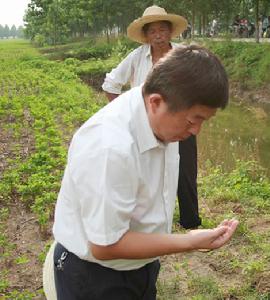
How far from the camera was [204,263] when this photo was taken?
3770 mm

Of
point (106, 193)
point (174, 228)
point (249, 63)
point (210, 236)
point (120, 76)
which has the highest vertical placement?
point (120, 76)

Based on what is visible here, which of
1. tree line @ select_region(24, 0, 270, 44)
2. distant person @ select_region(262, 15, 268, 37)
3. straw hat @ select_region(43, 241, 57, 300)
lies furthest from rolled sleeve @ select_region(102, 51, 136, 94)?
distant person @ select_region(262, 15, 268, 37)

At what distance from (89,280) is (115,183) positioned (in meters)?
0.43

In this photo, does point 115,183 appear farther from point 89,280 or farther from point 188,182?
point 188,182

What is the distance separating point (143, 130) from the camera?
146 centimetres

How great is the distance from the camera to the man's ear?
4.66 feet

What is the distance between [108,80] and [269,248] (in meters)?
1.84

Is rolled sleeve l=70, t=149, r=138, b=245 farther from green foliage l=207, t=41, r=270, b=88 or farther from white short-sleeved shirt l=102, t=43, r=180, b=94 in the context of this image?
green foliage l=207, t=41, r=270, b=88

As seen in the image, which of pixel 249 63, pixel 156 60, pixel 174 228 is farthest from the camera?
pixel 249 63

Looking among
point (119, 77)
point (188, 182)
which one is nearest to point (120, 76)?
point (119, 77)

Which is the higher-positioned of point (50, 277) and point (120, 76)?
point (120, 76)

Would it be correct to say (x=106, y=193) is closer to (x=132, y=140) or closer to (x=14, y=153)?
(x=132, y=140)

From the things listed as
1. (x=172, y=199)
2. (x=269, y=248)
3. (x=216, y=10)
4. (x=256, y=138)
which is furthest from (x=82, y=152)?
(x=216, y=10)

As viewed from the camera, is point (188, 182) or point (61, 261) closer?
point (61, 261)
